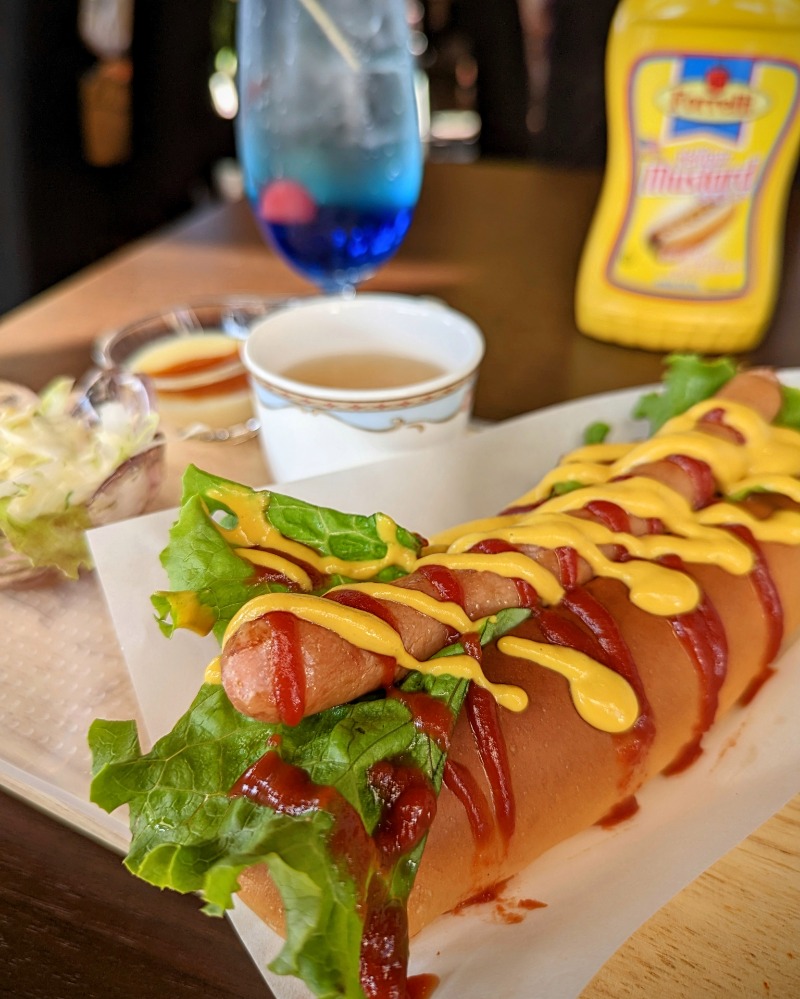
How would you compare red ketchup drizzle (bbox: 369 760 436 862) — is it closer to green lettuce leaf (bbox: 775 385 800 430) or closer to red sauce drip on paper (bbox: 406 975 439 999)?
red sauce drip on paper (bbox: 406 975 439 999)

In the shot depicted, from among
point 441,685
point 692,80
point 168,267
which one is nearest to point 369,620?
point 441,685

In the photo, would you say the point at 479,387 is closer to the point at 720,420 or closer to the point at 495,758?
the point at 720,420

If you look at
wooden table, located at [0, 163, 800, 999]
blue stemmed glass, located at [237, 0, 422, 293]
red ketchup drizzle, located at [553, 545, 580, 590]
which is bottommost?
wooden table, located at [0, 163, 800, 999]

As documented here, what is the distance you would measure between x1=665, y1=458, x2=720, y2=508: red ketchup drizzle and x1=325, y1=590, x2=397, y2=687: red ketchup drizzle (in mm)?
536

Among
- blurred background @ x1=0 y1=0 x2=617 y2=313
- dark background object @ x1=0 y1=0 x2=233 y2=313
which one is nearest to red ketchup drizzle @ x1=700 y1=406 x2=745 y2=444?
blurred background @ x1=0 y1=0 x2=617 y2=313

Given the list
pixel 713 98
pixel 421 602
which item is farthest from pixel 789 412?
pixel 421 602

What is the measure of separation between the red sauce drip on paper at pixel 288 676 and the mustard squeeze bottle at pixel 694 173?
1381 millimetres

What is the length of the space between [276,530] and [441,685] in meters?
0.29

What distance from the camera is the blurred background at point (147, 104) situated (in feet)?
10.5

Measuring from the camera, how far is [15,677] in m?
1.11

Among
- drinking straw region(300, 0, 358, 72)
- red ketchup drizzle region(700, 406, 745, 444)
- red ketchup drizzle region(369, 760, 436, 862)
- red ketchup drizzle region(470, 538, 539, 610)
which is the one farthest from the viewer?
drinking straw region(300, 0, 358, 72)

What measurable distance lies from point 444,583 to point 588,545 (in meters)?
0.22

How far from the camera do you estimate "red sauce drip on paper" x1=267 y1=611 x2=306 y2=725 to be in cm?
80

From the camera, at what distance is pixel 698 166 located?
171 cm
